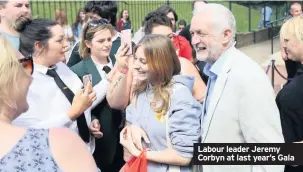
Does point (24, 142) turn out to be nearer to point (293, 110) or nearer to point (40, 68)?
point (40, 68)

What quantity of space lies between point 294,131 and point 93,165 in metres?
1.62

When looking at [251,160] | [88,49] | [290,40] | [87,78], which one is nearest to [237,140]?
[251,160]

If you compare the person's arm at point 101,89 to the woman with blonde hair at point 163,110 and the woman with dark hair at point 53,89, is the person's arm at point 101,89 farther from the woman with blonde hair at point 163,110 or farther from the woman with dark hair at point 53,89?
the woman with blonde hair at point 163,110

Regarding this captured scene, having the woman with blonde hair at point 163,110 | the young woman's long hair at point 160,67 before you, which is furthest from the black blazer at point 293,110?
the young woman's long hair at point 160,67

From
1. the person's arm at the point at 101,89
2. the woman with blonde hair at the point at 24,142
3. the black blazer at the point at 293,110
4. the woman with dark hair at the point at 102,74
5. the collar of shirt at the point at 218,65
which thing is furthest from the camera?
the woman with dark hair at the point at 102,74

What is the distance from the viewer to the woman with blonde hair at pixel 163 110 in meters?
2.75

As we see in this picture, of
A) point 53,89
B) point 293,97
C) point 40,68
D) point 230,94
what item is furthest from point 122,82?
point 293,97

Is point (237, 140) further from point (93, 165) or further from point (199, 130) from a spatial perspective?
point (93, 165)

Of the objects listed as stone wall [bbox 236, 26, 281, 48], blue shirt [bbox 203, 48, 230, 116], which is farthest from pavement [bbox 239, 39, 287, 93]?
blue shirt [bbox 203, 48, 230, 116]

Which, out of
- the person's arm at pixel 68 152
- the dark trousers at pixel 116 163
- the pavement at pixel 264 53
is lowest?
the pavement at pixel 264 53

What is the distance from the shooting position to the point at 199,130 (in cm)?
279

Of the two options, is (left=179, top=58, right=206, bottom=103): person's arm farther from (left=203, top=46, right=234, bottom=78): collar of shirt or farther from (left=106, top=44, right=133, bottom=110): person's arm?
(left=203, top=46, right=234, bottom=78): collar of shirt

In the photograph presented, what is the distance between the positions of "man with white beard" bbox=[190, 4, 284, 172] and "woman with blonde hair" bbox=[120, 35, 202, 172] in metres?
0.11

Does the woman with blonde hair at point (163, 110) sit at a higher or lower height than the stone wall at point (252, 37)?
higher
